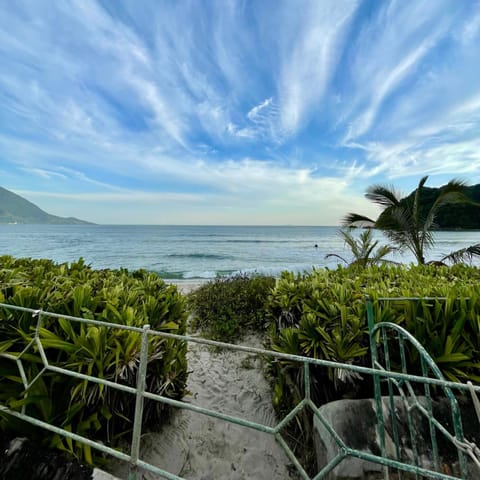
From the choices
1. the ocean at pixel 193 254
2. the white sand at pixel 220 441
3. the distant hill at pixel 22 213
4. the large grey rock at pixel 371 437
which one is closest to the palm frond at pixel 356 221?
the ocean at pixel 193 254

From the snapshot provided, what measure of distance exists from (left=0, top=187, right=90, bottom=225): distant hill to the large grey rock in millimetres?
166478

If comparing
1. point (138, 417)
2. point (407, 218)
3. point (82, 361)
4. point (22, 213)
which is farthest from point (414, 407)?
point (22, 213)

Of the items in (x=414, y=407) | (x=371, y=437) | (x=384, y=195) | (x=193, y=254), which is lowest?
(x=193, y=254)

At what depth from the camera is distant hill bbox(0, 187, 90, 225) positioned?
134 meters

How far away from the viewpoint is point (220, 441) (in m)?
2.39

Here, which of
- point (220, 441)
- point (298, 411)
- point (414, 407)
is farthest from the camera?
point (220, 441)

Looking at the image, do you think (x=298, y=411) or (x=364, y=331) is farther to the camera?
(x=364, y=331)

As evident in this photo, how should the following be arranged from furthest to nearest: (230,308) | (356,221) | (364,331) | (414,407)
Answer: (356,221) < (230,308) < (364,331) < (414,407)

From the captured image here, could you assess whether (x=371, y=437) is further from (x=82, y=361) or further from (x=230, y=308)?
(x=230, y=308)

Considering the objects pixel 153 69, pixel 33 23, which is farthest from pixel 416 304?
pixel 153 69

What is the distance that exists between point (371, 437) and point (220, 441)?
145cm

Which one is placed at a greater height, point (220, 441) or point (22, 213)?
point (22, 213)

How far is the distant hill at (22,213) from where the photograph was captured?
134 metres

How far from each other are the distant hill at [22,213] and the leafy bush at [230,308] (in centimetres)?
16256
